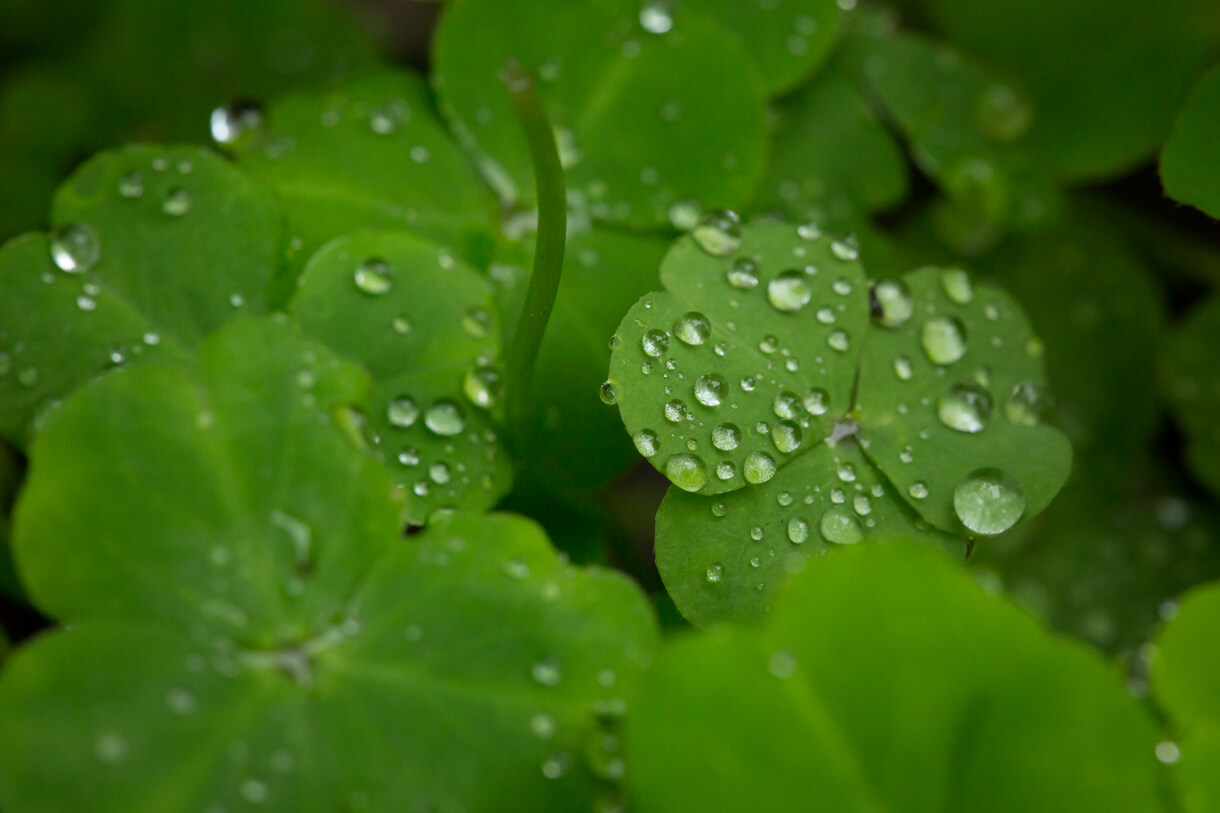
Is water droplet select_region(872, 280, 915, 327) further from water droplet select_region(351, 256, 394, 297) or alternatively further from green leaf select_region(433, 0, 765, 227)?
water droplet select_region(351, 256, 394, 297)

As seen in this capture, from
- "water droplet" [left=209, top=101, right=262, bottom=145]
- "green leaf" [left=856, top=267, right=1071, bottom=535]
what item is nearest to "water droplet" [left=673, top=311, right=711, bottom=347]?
"green leaf" [left=856, top=267, right=1071, bottom=535]

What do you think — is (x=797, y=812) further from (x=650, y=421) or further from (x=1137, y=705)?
(x=650, y=421)

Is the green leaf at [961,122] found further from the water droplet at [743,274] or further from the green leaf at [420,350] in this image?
the green leaf at [420,350]

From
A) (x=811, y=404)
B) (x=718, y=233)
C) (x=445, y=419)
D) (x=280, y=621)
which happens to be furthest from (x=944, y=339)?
(x=280, y=621)

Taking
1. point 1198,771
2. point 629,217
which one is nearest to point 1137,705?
point 1198,771

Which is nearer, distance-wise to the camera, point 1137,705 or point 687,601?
point 1137,705

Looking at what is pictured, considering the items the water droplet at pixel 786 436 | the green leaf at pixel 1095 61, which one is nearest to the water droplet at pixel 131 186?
the water droplet at pixel 786 436

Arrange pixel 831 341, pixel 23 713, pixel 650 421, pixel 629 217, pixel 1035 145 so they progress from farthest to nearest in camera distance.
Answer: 1. pixel 1035 145
2. pixel 629 217
3. pixel 831 341
4. pixel 650 421
5. pixel 23 713
